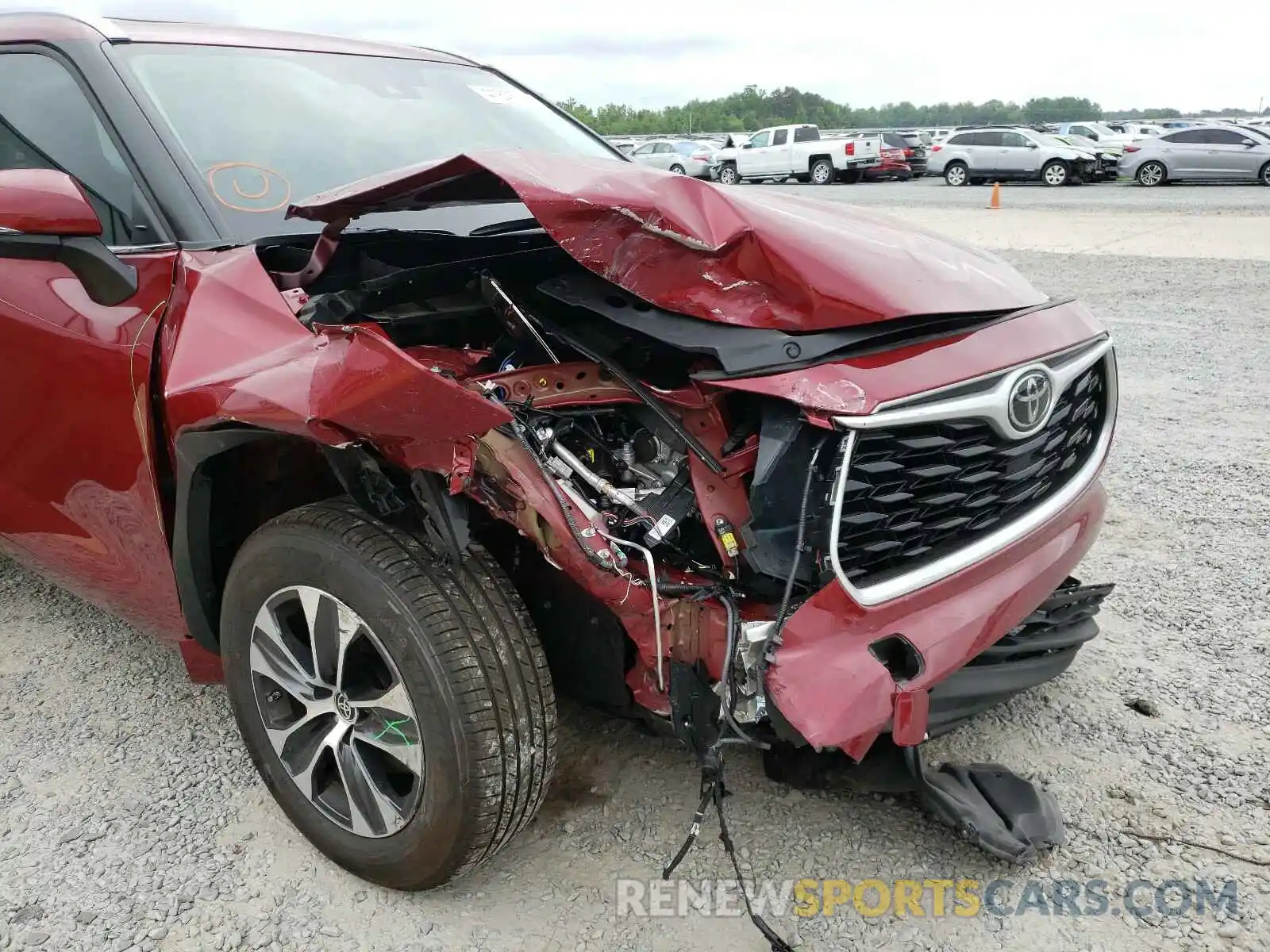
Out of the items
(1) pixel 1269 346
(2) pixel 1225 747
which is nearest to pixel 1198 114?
(1) pixel 1269 346

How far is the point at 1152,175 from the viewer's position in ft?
70.9

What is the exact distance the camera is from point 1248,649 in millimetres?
2986

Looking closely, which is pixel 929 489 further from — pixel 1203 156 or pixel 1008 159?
pixel 1008 159

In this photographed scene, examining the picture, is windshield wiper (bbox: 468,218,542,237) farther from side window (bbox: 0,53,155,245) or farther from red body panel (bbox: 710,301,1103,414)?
red body panel (bbox: 710,301,1103,414)

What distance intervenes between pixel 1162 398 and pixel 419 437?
5.14m

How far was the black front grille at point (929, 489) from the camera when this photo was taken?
179 cm

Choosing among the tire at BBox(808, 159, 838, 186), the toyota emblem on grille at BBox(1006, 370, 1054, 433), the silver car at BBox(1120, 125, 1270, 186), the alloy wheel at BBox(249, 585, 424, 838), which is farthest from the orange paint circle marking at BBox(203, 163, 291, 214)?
the tire at BBox(808, 159, 838, 186)

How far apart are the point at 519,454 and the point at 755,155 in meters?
27.2

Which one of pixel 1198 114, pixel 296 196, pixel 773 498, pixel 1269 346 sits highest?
pixel 296 196

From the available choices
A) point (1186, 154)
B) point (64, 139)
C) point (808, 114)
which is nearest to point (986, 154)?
point (1186, 154)

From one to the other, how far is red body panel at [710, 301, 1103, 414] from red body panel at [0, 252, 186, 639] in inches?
53.8

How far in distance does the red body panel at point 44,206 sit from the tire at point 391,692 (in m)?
0.81

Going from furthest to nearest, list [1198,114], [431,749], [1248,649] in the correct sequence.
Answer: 1. [1198,114]
2. [1248,649]
3. [431,749]

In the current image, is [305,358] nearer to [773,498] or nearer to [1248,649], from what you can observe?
[773,498]
